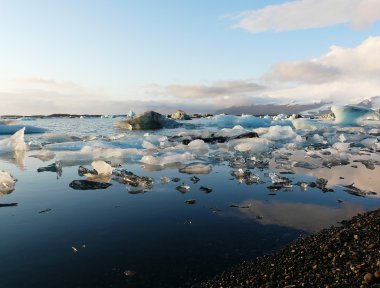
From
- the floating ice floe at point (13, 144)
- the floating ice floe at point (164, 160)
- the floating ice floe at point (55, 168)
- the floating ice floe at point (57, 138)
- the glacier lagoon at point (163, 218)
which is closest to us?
the glacier lagoon at point (163, 218)

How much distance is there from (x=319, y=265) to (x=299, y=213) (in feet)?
7.21

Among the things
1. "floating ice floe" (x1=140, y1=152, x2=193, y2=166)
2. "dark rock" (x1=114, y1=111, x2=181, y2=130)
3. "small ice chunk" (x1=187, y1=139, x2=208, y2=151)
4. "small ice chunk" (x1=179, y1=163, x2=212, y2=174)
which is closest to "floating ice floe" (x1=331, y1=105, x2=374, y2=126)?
"dark rock" (x1=114, y1=111, x2=181, y2=130)

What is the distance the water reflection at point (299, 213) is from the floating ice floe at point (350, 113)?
1226 inches

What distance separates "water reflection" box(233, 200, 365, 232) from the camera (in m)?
5.12

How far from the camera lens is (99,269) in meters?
3.58

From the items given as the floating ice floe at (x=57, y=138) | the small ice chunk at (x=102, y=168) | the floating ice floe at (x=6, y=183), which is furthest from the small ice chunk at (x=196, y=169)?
the floating ice floe at (x=57, y=138)

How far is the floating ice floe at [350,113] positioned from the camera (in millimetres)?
33812

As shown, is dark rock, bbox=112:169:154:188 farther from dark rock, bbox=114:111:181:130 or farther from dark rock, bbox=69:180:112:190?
dark rock, bbox=114:111:181:130

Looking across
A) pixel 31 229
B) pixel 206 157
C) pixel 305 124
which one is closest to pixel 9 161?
pixel 206 157

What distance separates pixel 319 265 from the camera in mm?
3492

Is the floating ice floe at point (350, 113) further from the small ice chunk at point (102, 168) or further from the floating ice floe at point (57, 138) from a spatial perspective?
the small ice chunk at point (102, 168)

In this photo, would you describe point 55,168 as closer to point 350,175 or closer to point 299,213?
point 299,213

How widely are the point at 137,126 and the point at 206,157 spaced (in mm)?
20932

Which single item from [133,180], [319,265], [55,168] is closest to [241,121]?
[55,168]
